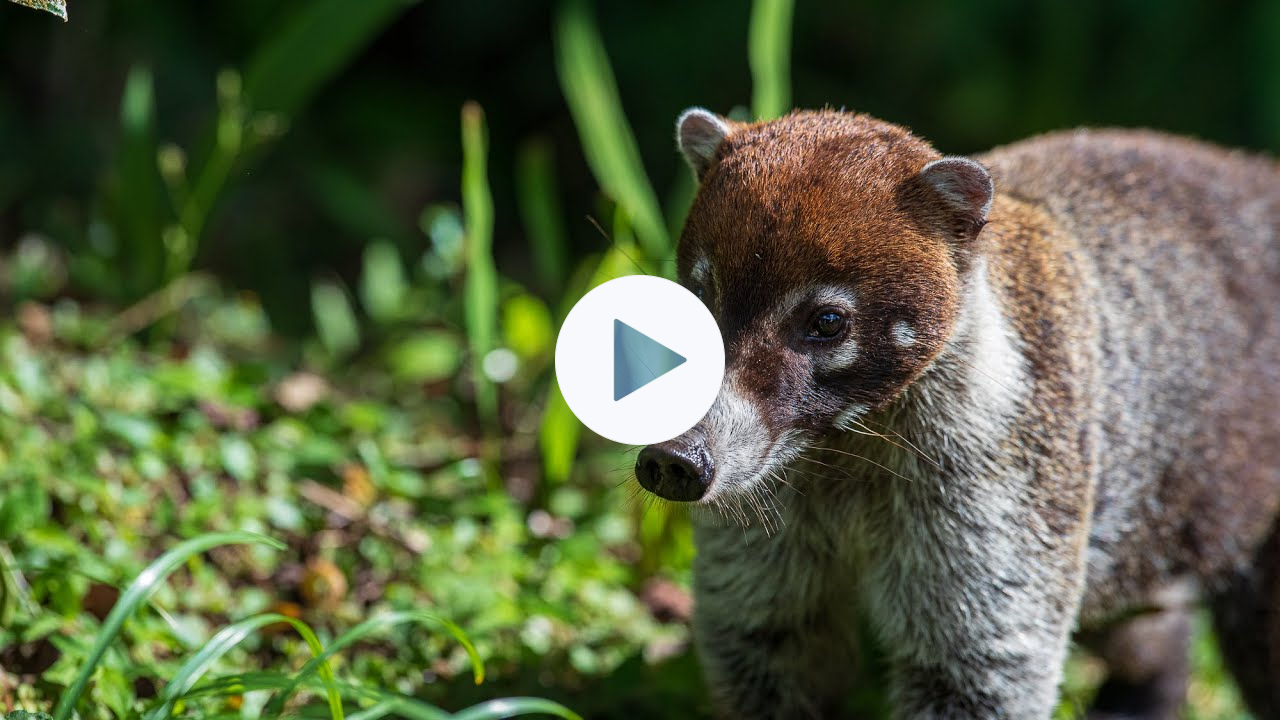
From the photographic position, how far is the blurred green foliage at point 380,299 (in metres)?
3.48

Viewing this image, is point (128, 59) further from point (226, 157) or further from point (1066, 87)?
point (1066, 87)

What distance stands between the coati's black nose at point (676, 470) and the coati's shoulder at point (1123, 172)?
1.33 metres

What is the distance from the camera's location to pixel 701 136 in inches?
122

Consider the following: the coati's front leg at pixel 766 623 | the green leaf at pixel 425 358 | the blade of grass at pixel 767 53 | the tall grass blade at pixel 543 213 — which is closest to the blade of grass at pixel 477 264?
the tall grass blade at pixel 543 213

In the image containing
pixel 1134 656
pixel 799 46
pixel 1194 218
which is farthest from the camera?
pixel 799 46

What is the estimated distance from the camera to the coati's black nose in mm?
2531

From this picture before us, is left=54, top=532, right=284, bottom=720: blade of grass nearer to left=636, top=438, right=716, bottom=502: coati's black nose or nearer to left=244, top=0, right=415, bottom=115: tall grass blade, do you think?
left=636, top=438, right=716, bottom=502: coati's black nose

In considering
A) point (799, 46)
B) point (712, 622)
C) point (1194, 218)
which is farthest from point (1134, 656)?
point (799, 46)

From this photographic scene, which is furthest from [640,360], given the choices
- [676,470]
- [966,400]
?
[966,400]

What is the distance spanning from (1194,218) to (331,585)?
2.75m

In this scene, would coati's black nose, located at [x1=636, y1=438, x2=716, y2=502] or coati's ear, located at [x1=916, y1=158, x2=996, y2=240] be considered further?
coati's ear, located at [x1=916, y1=158, x2=996, y2=240]

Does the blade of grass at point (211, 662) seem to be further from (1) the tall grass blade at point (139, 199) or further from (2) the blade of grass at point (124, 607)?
(1) the tall grass blade at point (139, 199)

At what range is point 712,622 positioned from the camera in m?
3.32

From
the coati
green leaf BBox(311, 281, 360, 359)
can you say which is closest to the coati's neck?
the coati
